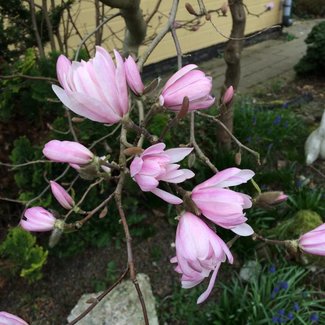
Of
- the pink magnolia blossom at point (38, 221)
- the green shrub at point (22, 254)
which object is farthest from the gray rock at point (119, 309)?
the pink magnolia blossom at point (38, 221)

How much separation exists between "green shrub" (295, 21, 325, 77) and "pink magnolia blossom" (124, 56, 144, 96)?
5.53 m

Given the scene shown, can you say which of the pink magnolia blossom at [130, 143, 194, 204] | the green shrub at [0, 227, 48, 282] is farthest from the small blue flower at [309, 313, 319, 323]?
the pink magnolia blossom at [130, 143, 194, 204]

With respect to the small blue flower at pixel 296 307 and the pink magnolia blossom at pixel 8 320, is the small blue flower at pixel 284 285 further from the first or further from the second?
the pink magnolia blossom at pixel 8 320

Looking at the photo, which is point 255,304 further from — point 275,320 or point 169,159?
point 169,159

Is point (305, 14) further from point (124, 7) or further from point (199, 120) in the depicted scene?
point (124, 7)

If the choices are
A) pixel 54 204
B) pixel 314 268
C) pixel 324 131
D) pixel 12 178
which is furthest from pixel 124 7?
pixel 324 131

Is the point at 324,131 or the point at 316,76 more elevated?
the point at 324,131

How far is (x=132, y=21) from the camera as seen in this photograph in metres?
2.00

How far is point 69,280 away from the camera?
2.59 metres

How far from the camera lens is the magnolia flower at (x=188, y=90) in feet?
2.62

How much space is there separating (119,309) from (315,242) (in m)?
1.68

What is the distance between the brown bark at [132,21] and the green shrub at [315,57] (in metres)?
4.23

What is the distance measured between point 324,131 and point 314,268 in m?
1.29

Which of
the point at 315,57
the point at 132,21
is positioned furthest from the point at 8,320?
the point at 315,57
